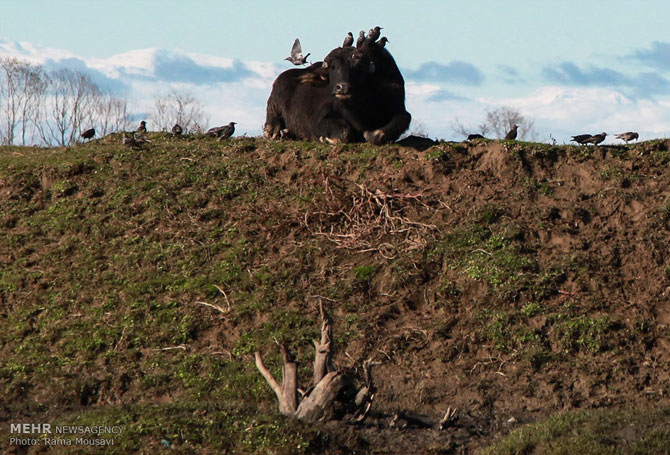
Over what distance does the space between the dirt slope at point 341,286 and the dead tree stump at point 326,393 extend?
0.68ft

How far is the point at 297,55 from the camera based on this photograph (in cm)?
1670

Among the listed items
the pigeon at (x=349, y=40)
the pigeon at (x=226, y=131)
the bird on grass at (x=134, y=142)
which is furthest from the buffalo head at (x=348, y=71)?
the bird on grass at (x=134, y=142)

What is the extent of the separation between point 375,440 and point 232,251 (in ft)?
14.9

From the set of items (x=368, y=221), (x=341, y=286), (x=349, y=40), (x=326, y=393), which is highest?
(x=349, y=40)

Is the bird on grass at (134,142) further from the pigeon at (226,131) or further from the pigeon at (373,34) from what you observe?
the pigeon at (373,34)

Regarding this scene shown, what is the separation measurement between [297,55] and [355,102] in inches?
91.0

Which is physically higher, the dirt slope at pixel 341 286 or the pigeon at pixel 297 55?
the pigeon at pixel 297 55

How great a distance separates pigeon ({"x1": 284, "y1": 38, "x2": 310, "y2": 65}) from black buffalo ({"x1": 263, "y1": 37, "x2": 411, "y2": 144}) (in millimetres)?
517

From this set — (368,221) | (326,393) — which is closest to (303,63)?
(368,221)

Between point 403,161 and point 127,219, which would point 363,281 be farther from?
point 127,219

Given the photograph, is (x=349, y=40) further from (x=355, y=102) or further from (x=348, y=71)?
(x=355, y=102)

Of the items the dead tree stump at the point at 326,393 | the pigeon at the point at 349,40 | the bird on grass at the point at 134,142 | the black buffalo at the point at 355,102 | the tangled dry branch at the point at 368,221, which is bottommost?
the dead tree stump at the point at 326,393

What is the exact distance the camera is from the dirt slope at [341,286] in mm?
9445

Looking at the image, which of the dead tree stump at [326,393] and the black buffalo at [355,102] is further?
the black buffalo at [355,102]
